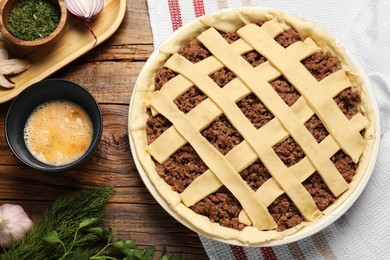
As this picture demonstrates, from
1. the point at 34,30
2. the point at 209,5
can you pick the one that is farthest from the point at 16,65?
the point at 209,5

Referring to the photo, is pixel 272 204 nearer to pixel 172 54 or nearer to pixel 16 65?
pixel 172 54

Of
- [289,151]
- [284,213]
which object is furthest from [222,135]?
[284,213]

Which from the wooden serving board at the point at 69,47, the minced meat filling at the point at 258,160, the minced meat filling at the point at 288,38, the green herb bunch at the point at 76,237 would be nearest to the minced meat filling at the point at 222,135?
the minced meat filling at the point at 258,160

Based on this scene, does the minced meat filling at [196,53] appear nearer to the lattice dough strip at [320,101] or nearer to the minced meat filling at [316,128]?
the lattice dough strip at [320,101]

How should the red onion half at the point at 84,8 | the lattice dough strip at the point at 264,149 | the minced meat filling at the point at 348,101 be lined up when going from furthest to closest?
the red onion half at the point at 84,8 → the minced meat filling at the point at 348,101 → the lattice dough strip at the point at 264,149

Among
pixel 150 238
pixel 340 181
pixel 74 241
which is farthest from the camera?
pixel 150 238

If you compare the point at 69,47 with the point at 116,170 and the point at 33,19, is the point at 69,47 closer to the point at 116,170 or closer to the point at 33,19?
the point at 33,19
